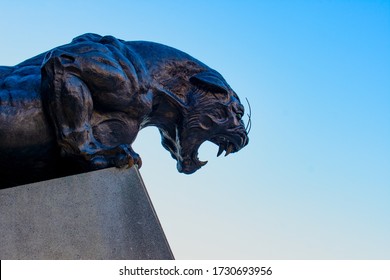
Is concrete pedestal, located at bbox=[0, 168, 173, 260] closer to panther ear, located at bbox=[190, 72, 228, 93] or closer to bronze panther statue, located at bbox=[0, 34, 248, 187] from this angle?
bronze panther statue, located at bbox=[0, 34, 248, 187]

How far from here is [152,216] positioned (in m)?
4.37

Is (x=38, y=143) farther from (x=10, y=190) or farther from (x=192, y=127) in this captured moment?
(x=192, y=127)

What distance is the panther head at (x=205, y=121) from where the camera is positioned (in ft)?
17.1

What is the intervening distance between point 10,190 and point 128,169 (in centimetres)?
84

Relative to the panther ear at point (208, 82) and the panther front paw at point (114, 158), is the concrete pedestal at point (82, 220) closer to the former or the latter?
the panther front paw at point (114, 158)

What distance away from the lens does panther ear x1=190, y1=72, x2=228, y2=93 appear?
5.23 m

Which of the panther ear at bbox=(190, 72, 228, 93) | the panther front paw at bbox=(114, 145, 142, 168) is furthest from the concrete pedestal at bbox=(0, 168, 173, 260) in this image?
the panther ear at bbox=(190, 72, 228, 93)

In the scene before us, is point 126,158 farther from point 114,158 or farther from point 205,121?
point 205,121

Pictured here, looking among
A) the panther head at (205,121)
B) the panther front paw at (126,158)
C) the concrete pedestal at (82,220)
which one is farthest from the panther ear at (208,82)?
the concrete pedestal at (82,220)

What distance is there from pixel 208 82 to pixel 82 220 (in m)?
1.71

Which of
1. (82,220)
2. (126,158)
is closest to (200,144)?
(126,158)

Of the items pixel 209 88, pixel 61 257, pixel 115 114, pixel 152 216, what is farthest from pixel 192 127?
pixel 61 257

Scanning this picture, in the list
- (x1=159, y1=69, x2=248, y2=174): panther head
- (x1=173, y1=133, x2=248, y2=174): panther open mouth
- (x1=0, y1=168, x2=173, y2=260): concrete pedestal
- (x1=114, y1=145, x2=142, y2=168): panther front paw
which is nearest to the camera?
(x1=0, y1=168, x2=173, y2=260): concrete pedestal

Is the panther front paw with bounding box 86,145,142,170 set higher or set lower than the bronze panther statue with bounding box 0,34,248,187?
lower
